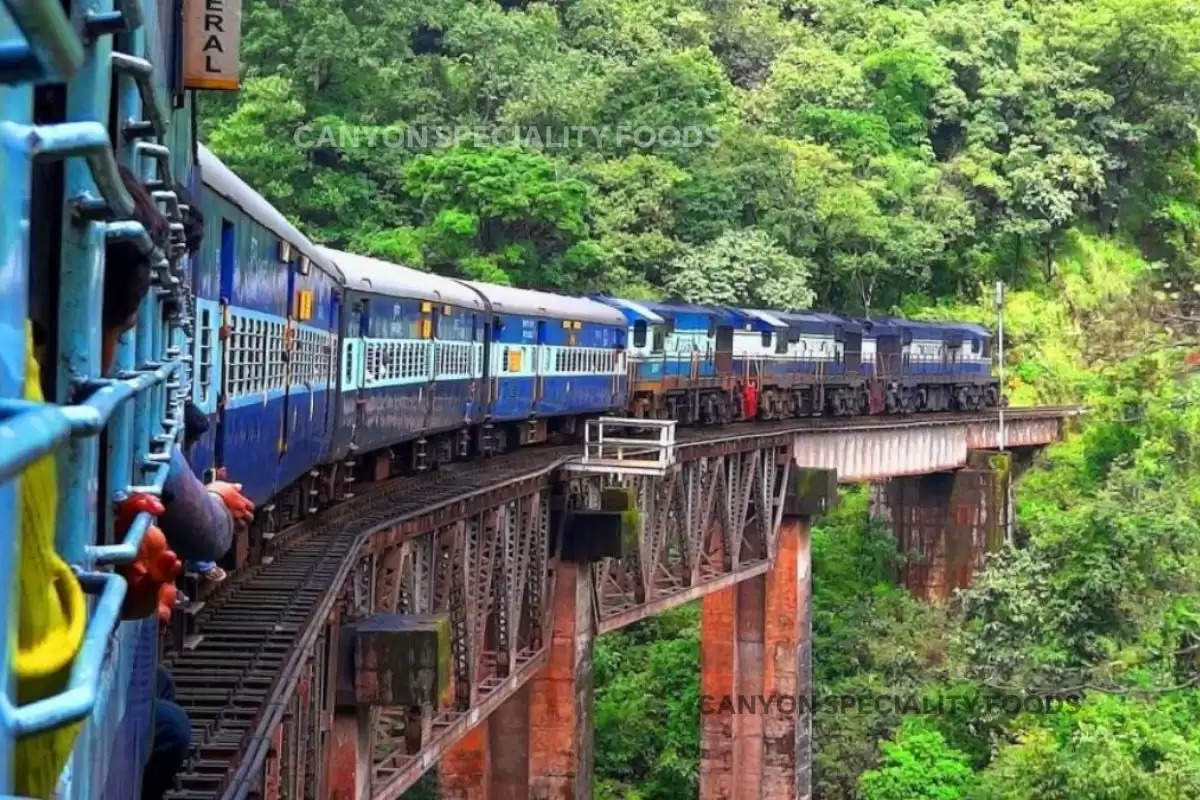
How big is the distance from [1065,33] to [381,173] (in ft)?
93.6

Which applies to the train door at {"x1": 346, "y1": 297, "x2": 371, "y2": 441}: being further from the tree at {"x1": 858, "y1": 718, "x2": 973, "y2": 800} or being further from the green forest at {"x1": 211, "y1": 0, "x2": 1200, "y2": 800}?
the tree at {"x1": 858, "y1": 718, "x2": 973, "y2": 800}

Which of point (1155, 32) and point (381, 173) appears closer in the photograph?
point (381, 173)

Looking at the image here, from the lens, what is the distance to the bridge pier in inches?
1165

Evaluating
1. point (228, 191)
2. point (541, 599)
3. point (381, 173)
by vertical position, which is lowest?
point (541, 599)

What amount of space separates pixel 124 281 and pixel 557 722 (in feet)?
62.8

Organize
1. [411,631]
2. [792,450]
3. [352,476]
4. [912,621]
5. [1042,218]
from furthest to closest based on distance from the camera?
1. [1042,218]
2. [912,621]
3. [792,450]
4. [352,476]
5. [411,631]

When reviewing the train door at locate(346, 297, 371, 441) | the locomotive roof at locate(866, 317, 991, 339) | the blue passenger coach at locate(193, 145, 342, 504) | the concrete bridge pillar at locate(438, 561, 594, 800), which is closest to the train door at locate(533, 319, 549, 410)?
the concrete bridge pillar at locate(438, 561, 594, 800)

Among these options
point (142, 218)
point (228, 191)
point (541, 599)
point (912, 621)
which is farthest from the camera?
point (912, 621)

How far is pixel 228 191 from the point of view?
10.0 metres

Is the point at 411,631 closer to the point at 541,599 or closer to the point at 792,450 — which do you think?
the point at 541,599

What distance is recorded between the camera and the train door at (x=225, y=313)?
946 centimetres

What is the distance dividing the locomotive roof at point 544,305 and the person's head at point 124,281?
20.9 metres

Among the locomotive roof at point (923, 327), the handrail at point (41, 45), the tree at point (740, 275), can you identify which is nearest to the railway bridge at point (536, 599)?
the locomotive roof at point (923, 327)

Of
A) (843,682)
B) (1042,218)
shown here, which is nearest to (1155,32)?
(1042,218)
